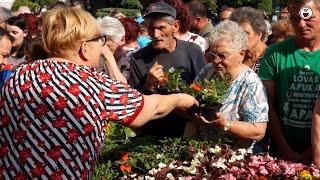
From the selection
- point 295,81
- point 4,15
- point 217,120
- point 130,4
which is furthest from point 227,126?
point 130,4

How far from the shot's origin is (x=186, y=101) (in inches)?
139

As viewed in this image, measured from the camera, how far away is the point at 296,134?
13.8ft

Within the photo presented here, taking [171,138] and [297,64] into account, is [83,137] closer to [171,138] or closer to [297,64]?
[171,138]

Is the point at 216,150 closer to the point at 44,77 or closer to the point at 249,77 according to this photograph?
the point at 249,77

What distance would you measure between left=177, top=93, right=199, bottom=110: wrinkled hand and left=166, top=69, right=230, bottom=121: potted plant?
0.19 ft

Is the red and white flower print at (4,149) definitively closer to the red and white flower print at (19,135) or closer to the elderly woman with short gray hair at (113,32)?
the red and white flower print at (19,135)

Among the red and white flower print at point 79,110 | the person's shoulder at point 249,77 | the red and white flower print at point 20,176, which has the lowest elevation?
the red and white flower print at point 20,176

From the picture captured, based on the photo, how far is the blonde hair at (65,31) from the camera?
293 centimetres

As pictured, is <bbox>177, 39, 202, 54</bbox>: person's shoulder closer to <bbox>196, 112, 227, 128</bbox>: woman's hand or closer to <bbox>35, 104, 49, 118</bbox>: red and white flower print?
<bbox>196, 112, 227, 128</bbox>: woman's hand

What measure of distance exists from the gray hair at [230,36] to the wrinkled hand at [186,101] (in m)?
0.55

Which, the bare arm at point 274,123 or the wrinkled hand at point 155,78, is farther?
the bare arm at point 274,123

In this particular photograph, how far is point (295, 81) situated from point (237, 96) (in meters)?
0.52

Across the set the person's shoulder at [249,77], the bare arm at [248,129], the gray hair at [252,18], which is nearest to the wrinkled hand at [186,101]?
the bare arm at [248,129]

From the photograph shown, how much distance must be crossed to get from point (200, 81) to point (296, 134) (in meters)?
0.78
